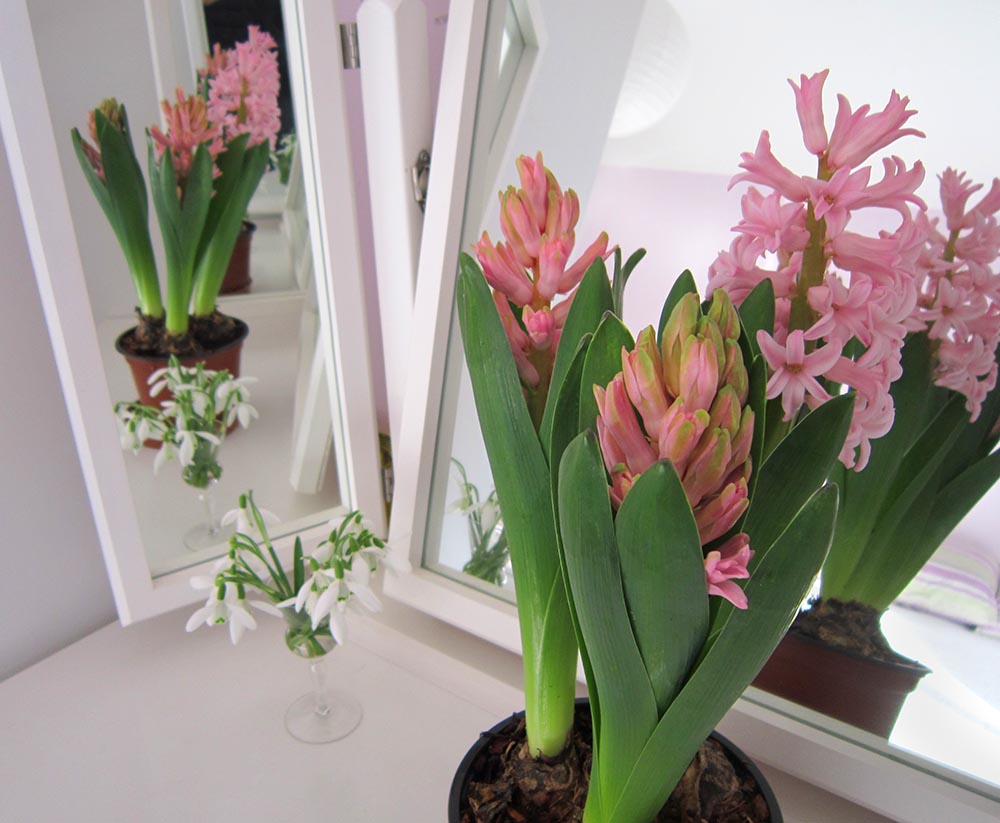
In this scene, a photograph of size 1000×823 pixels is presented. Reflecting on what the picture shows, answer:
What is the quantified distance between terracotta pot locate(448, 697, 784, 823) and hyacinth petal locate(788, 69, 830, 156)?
1.09ft

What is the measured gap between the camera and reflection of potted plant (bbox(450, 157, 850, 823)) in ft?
0.97

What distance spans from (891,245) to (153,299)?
0.58m

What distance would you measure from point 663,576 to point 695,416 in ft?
0.22

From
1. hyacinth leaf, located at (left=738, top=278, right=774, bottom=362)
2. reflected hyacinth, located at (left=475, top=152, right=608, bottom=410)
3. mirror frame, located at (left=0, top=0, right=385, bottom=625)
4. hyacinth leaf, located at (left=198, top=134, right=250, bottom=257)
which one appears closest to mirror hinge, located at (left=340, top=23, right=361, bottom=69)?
mirror frame, located at (left=0, top=0, right=385, bottom=625)

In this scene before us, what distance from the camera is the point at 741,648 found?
333 mm

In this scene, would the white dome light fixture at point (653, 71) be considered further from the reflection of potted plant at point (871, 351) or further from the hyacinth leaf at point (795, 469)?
the hyacinth leaf at point (795, 469)

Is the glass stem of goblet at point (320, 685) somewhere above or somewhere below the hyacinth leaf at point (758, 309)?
below

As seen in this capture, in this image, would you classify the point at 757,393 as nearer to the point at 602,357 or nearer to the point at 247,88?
the point at 602,357

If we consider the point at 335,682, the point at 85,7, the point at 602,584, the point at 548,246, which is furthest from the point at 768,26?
the point at 335,682

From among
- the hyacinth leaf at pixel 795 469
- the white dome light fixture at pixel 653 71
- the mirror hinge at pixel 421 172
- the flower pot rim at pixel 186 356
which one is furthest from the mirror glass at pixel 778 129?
the flower pot rim at pixel 186 356

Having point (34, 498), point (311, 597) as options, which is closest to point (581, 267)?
point (311, 597)

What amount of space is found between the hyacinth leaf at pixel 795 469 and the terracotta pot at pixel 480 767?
A: 150 mm

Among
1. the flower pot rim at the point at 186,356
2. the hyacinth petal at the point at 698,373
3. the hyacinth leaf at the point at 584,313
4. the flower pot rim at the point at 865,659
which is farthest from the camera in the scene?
the flower pot rim at the point at 186,356

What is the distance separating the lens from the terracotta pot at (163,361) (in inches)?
25.4
